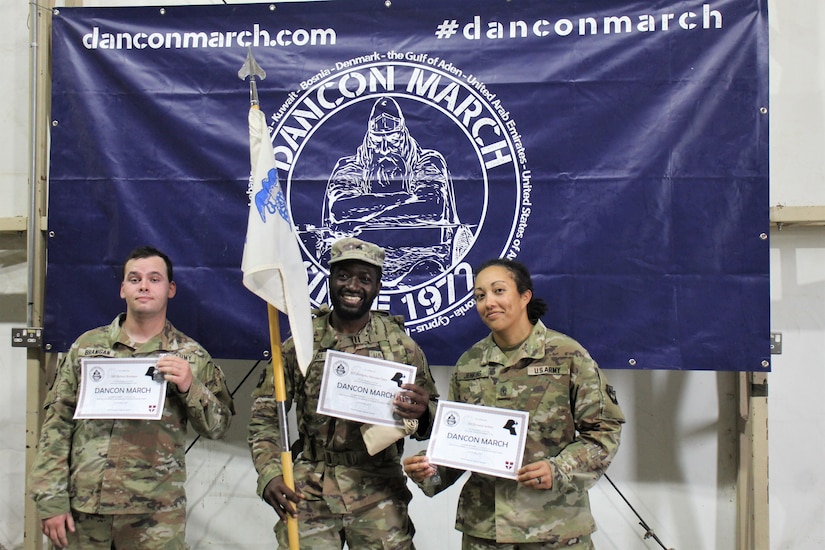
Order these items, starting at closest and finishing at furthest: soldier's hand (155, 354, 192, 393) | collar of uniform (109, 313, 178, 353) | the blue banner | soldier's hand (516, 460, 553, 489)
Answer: soldier's hand (516, 460, 553, 489), soldier's hand (155, 354, 192, 393), collar of uniform (109, 313, 178, 353), the blue banner

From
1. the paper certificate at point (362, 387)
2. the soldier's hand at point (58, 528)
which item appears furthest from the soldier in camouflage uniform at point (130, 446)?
the paper certificate at point (362, 387)

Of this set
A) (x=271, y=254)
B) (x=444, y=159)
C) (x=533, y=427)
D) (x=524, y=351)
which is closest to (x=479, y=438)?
(x=533, y=427)

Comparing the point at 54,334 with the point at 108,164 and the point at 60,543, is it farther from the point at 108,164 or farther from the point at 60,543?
the point at 60,543

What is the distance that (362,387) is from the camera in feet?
6.66

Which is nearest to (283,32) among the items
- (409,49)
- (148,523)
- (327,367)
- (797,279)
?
(409,49)

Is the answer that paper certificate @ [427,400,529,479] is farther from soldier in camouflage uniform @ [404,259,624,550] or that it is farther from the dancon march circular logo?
the dancon march circular logo

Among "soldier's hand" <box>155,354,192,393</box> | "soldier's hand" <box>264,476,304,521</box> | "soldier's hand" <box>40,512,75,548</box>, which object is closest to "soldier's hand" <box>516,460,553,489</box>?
"soldier's hand" <box>264,476,304,521</box>

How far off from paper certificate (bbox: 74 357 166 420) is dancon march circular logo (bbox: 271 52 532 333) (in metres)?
0.74

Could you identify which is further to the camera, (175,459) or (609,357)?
(609,357)

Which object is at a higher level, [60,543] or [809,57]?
[809,57]

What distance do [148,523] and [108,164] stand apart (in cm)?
144

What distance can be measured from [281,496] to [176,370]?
0.49 meters

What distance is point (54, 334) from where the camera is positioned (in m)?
2.76

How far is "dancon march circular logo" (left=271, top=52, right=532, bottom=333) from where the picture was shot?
2641mm
